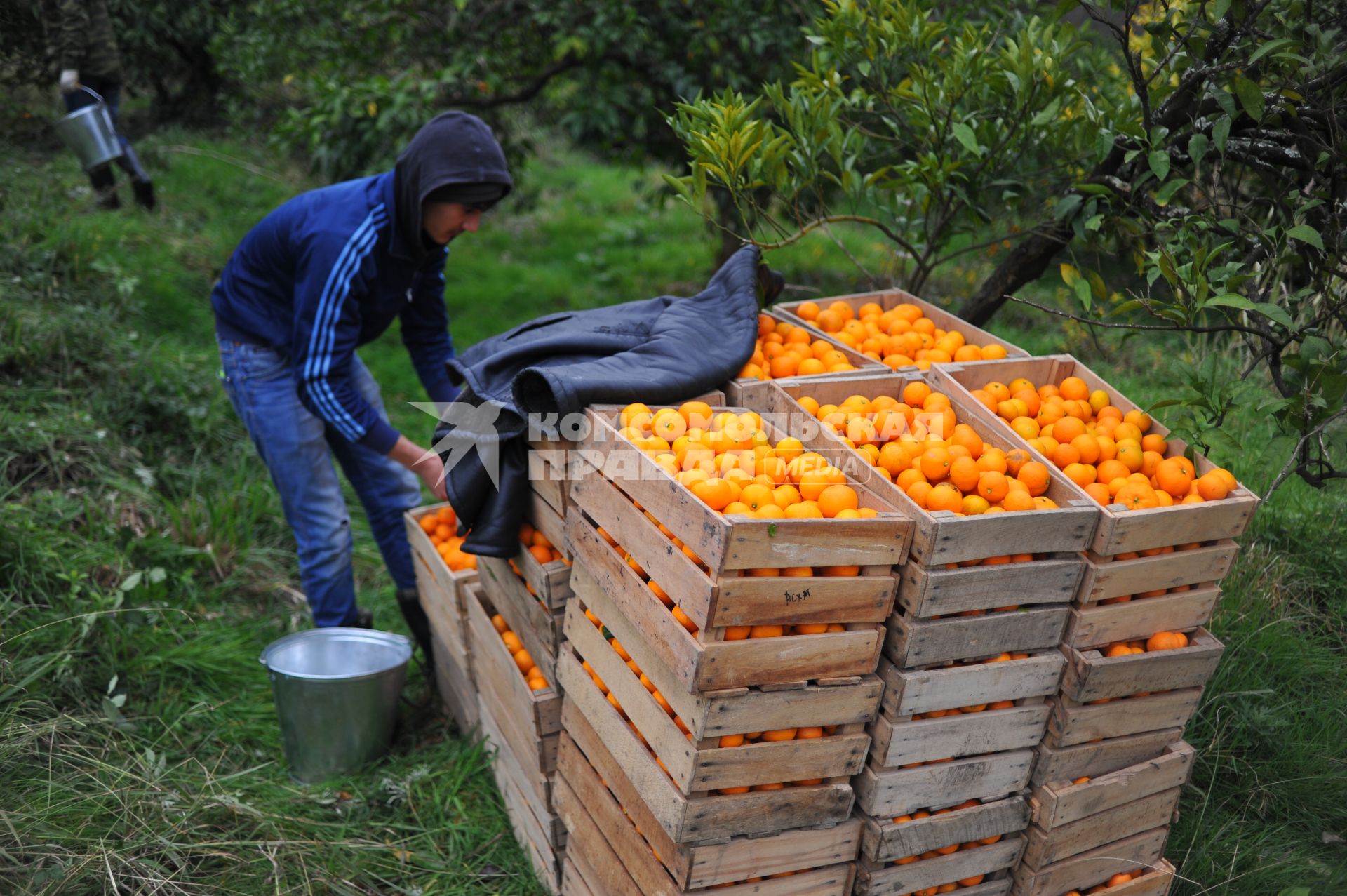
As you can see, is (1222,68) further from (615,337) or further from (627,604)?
(627,604)

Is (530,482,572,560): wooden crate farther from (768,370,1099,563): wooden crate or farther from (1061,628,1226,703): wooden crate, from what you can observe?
(1061,628,1226,703): wooden crate

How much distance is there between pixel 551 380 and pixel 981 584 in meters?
1.29

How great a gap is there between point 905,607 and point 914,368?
3.41 feet

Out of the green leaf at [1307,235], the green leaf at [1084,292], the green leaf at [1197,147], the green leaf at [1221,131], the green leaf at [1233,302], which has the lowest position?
the green leaf at [1084,292]

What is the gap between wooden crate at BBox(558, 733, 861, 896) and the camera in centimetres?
240

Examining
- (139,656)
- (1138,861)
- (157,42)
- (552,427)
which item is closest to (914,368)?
(552,427)

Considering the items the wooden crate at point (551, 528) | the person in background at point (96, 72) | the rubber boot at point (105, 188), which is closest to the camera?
the wooden crate at point (551, 528)

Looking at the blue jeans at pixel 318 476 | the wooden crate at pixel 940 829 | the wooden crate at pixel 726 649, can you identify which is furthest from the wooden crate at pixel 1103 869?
the blue jeans at pixel 318 476

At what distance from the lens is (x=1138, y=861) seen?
288 centimetres

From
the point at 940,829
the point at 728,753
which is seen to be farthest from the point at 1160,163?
the point at 728,753

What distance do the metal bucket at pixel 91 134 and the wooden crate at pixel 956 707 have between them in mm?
7502

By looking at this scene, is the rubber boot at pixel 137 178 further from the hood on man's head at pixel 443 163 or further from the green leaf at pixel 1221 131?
the green leaf at pixel 1221 131

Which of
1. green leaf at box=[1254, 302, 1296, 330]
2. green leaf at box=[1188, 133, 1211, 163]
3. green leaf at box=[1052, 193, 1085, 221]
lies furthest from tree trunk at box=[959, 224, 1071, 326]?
green leaf at box=[1254, 302, 1296, 330]

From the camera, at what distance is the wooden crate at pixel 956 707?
2418 mm
